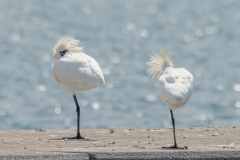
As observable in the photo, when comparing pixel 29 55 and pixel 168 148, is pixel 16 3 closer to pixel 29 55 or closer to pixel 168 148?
pixel 29 55

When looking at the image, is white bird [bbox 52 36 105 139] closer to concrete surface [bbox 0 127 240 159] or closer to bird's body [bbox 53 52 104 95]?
bird's body [bbox 53 52 104 95]

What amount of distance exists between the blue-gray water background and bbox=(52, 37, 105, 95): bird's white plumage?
54.3 ft

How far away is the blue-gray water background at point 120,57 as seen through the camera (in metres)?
32.2

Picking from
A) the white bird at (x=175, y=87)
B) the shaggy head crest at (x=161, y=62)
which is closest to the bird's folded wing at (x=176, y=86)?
the white bird at (x=175, y=87)

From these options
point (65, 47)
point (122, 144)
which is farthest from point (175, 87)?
point (65, 47)

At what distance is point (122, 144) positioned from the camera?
10992 mm

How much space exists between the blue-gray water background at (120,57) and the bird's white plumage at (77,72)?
16.5 metres

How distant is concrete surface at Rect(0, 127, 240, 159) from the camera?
988cm

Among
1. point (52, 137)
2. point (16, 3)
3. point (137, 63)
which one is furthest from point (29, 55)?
point (52, 137)

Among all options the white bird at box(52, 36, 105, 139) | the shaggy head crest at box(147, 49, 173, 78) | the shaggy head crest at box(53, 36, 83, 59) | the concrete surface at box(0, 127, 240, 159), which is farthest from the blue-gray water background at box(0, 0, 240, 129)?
the shaggy head crest at box(147, 49, 173, 78)

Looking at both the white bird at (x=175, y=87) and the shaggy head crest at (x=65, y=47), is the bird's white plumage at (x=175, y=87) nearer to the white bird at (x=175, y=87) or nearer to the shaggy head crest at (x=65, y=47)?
the white bird at (x=175, y=87)

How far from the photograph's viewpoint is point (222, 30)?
181 feet

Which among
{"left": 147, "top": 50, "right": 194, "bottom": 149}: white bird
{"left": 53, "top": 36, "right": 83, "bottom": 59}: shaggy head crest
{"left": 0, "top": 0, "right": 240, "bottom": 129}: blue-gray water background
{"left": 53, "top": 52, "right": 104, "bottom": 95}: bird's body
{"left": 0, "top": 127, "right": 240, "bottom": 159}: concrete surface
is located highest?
{"left": 0, "top": 0, "right": 240, "bottom": 129}: blue-gray water background

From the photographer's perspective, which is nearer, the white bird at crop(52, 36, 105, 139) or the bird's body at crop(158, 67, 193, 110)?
the bird's body at crop(158, 67, 193, 110)
